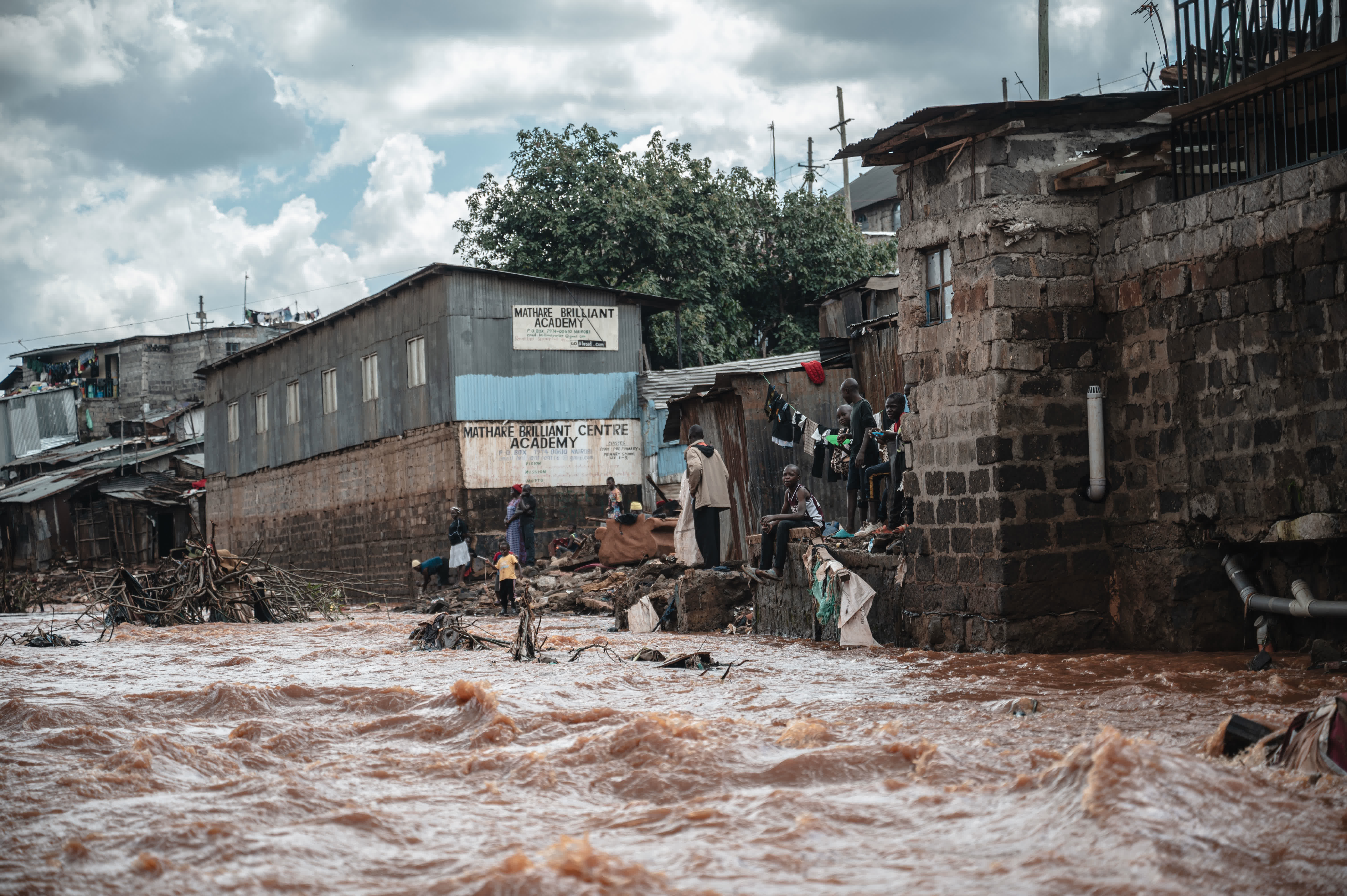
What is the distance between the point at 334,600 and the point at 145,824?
47.7 ft

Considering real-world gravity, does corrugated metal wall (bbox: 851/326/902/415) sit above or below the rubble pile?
above

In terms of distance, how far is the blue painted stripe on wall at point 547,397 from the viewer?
22.2m

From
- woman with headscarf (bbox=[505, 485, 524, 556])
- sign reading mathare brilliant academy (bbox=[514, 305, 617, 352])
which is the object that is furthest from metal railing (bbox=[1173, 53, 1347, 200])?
sign reading mathare brilliant academy (bbox=[514, 305, 617, 352])

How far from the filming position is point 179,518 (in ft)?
118

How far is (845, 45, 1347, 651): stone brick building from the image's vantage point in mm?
7285

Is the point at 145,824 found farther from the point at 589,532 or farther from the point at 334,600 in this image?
the point at 589,532

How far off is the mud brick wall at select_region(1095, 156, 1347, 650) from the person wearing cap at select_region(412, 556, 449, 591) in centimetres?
1467

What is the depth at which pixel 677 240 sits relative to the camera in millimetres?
28078

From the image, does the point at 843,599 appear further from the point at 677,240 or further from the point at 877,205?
the point at 877,205

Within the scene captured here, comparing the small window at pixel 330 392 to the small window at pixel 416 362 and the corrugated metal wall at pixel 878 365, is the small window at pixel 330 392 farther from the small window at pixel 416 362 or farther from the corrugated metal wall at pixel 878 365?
the corrugated metal wall at pixel 878 365

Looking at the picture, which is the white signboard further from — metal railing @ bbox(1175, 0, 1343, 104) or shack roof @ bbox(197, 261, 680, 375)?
metal railing @ bbox(1175, 0, 1343, 104)

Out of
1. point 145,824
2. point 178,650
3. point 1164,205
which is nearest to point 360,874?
point 145,824

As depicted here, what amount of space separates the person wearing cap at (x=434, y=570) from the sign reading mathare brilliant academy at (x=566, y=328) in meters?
4.50

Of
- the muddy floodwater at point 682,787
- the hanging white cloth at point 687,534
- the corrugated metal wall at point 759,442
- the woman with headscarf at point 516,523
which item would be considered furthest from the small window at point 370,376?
the muddy floodwater at point 682,787
